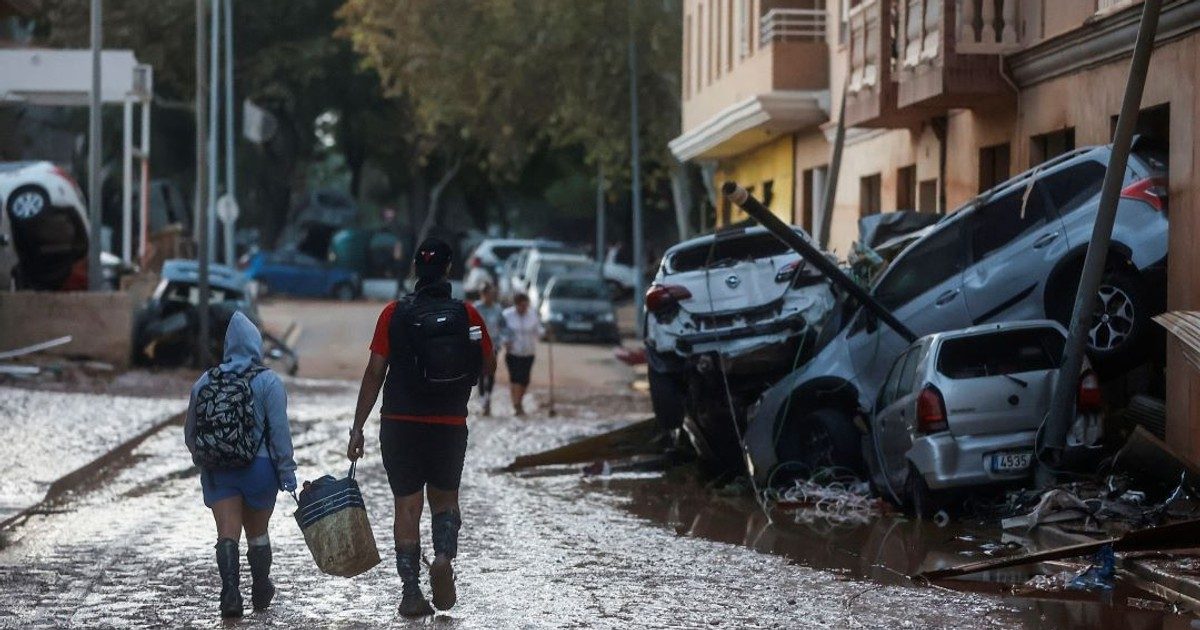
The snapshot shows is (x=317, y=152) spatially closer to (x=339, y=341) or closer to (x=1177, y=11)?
(x=339, y=341)

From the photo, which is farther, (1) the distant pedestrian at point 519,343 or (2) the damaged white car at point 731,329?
(1) the distant pedestrian at point 519,343

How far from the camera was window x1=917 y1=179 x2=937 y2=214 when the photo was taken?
25.5 m

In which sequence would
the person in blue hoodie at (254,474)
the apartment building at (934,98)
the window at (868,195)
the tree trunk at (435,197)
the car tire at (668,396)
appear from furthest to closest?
the tree trunk at (435,197) < the window at (868,195) < the car tire at (668,396) < the apartment building at (934,98) < the person in blue hoodie at (254,474)

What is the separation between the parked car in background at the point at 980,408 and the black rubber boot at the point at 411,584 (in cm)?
469

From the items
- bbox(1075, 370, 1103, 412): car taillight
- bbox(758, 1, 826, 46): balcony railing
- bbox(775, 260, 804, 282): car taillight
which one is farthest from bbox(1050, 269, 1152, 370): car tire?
bbox(758, 1, 826, 46): balcony railing

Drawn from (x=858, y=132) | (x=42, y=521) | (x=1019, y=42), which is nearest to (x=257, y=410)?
(x=42, y=521)

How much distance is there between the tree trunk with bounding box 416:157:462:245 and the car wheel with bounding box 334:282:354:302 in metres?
4.03

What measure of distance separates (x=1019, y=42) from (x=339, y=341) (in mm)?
26751

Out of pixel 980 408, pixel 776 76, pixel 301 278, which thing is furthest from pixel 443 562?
pixel 301 278

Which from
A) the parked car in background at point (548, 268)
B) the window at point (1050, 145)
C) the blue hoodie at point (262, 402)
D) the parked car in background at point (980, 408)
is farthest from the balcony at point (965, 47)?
the parked car in background at point (548, 268)

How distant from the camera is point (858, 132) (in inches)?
1160

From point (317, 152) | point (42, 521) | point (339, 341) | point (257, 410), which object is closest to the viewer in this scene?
point (257, 410)

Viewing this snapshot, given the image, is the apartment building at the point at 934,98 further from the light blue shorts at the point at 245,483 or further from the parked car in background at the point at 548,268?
the parked car in background at the point at 548,268

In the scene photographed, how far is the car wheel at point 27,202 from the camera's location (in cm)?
3416
